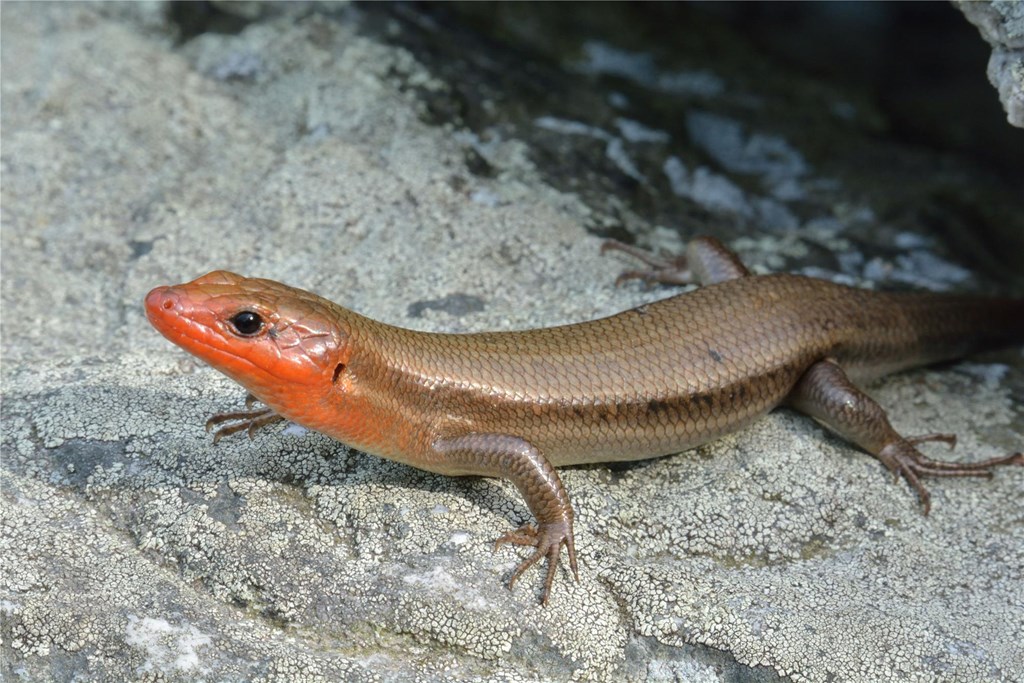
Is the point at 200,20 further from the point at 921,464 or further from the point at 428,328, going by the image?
the point at 921,464

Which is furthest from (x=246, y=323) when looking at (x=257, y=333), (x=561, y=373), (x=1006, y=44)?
(x=1006, y=44)

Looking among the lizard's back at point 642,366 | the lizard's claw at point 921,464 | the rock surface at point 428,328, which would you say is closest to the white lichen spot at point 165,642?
the rock surface at point 428,328

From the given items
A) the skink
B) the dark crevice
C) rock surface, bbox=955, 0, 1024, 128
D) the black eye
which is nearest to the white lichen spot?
the skink

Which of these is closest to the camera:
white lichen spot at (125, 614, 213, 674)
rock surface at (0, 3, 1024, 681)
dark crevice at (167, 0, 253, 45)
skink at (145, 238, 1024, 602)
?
white lichen spot at (125, 614, 213, 674)

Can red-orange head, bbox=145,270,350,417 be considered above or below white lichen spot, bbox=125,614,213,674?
above

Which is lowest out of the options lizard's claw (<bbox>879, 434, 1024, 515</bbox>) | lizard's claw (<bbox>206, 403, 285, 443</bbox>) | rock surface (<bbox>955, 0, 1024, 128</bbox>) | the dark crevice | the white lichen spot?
the white lichen spot

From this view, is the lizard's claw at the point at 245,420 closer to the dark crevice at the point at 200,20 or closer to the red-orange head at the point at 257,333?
the red-orange head at the point at 257,333

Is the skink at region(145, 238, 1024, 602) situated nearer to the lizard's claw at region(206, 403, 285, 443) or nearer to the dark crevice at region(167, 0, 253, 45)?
the lizard's claw at region(206, 403, 285, 443)

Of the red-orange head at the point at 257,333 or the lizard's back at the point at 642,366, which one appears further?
the lizard's back at the point at 642,366
